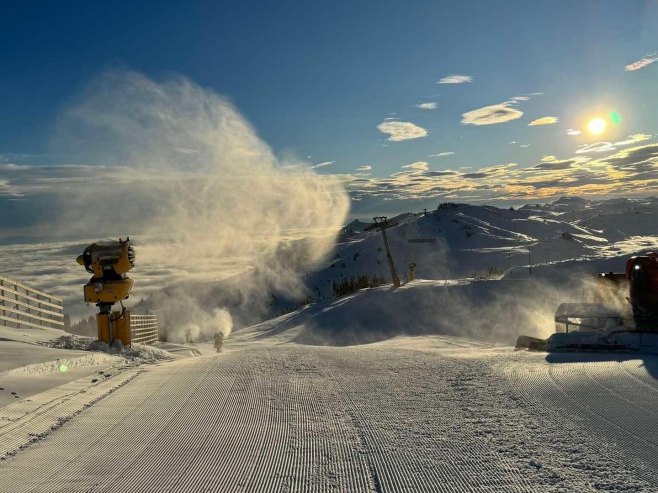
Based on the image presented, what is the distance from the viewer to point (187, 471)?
13.7ft

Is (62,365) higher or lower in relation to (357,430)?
higher

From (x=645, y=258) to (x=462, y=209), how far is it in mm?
46420

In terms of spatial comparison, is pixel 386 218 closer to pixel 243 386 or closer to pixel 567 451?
pixel 243 386

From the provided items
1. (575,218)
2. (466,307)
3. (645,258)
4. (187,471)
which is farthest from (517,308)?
(575,218)

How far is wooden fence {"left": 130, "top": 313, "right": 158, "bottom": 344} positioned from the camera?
54.8 feet

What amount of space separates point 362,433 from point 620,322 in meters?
8.22

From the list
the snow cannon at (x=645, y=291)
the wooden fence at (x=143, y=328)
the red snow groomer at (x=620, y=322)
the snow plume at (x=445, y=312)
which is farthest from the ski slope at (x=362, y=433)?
the snow plume at (x=445, y=312)

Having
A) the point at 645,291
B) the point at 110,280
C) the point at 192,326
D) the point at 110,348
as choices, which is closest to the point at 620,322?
the point at 645,291

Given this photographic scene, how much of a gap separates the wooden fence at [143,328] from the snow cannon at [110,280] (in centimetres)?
330

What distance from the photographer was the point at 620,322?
11250mm

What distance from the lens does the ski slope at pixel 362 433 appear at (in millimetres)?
3961

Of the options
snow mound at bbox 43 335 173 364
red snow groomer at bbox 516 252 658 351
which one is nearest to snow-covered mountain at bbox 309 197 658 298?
red snow groomer at bbox 516 252 658 351

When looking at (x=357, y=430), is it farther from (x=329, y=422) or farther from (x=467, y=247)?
(x=467, y=247)

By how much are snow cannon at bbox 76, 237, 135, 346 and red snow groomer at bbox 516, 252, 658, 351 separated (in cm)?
840
